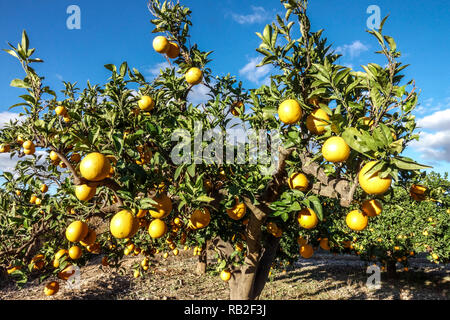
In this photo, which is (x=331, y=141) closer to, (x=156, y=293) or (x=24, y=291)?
(x=156, y=293)

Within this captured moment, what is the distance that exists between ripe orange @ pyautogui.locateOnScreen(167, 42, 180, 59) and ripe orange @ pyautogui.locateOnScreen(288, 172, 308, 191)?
204 cm

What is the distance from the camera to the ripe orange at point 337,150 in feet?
4.89

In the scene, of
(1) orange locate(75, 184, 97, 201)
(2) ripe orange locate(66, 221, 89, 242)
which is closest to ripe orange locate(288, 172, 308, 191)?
(1) orange locate(75, 184, 97, 201)

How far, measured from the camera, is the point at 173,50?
290 cm

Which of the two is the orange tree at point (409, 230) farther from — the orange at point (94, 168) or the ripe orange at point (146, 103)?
the orange at point (94, 168)

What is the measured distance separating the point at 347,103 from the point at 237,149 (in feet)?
→ 4.26

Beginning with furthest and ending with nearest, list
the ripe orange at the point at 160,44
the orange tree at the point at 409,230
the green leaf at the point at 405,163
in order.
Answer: the orange tree at the point at 409,230 < the ripe orange at the point at 160,44 < the green leaf at the point at 405,163

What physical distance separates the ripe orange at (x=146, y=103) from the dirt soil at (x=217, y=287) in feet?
21.7

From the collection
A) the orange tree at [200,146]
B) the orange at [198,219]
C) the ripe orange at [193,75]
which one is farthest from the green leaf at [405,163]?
the ripe orange at [193,75]

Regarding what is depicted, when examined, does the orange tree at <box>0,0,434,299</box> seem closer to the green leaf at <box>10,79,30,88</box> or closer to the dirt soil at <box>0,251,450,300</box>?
the green leaf at <box>10,79,30,88</box>

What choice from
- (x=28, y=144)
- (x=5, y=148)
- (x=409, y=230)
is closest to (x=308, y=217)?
(x=28, y=144)

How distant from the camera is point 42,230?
2510mm

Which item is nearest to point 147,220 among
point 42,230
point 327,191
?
point 42,230

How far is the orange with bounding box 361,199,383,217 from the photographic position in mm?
2051
